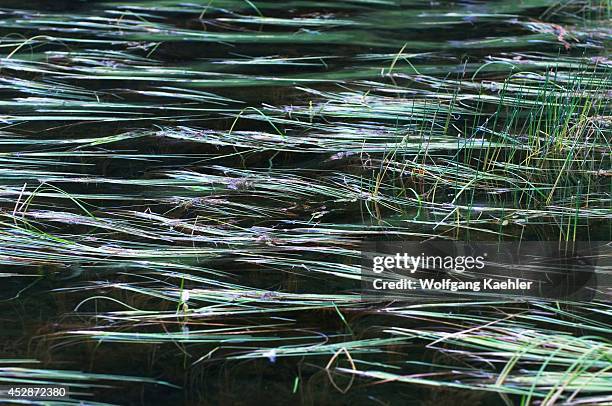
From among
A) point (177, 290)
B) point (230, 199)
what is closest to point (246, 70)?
point (230, 199)

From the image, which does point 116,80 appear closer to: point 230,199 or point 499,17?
point 230,199

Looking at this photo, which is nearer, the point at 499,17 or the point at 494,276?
the point at 494,276

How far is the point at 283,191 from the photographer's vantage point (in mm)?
2617

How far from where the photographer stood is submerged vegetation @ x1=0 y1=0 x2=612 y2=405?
1839mm

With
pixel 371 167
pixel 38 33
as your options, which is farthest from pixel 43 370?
pixel 38 33

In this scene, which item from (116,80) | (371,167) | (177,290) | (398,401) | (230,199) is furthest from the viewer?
(116,80)

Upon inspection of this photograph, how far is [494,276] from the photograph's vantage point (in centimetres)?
218

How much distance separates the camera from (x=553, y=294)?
83.1 inches

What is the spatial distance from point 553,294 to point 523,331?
210mm

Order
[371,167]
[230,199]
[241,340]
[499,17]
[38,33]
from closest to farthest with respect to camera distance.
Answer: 1. [241,340]
2. [230,199]
3. [371,167]
4. [38,33]
5. [499,17]

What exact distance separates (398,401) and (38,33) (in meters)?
2.72

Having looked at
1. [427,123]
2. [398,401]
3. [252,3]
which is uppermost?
[252,3]

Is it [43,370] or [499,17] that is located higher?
[499,17]

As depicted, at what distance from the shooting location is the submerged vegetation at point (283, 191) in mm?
1839
